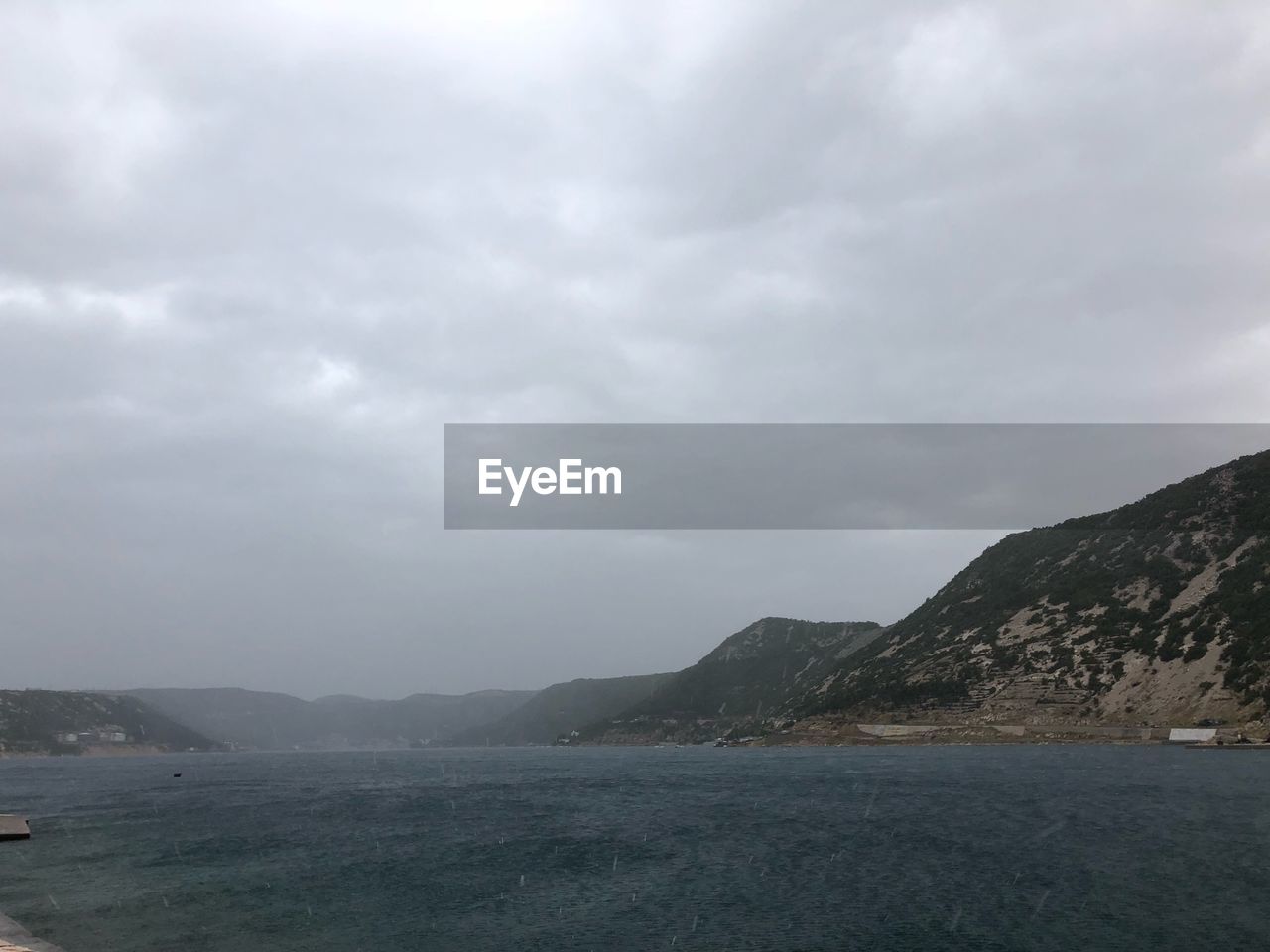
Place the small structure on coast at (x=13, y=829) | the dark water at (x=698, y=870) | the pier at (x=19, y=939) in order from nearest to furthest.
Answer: the pier at (x=19, y=939)
the dark water at (x=698, y=870)
the small structure on coast at (x=13, y=829)

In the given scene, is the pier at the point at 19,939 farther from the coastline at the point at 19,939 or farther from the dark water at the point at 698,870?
the dark water at the point at 698,870

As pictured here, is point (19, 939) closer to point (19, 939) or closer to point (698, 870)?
point (19, 939)

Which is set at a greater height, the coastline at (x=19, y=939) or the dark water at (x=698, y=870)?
the coastline at (x=19, y=939)

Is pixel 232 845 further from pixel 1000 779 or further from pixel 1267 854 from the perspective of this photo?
pixel 1000 779

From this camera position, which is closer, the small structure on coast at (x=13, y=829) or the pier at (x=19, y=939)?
the pier at (x=19, y=939)

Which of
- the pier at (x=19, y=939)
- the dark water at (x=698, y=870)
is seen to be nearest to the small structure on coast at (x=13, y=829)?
the dark water at (x=698, y=870)

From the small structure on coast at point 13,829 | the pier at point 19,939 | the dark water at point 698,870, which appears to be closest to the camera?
the pier at point 19,939

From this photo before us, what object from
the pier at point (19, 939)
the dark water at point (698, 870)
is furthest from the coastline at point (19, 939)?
the dark water at point (698, 870)
